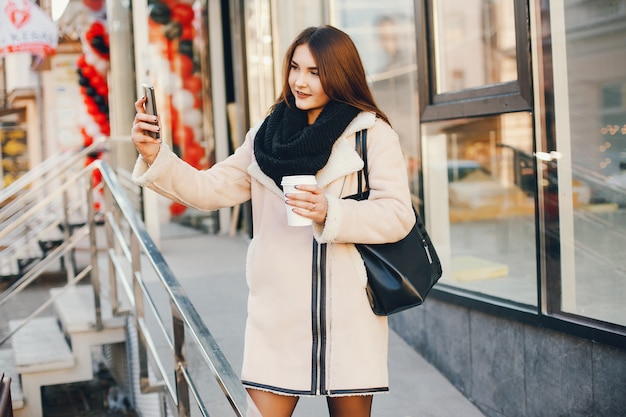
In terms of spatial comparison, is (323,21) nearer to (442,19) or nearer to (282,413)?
(442,19)

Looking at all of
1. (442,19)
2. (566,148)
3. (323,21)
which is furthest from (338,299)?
(323,21)

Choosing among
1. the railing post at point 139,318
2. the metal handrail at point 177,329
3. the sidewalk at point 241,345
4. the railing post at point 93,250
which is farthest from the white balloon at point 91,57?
the railing post at point 139,318

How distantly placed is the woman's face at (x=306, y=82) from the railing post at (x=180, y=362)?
91 cm

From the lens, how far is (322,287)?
1841 mm

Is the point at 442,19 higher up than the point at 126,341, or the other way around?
the point at 442,19

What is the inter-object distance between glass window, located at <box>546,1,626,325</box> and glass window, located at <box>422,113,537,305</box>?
0.20 m

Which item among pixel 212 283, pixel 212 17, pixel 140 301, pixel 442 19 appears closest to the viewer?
pixel 140 301

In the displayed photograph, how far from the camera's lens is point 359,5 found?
5754mm

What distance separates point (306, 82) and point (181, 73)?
20.2 ft

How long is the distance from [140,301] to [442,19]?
2140 millimetres

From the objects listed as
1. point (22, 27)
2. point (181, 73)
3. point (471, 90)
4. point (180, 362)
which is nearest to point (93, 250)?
point (180, 362)

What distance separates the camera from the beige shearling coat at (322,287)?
1.84 metres

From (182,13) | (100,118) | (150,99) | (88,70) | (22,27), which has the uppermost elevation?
(182,13)

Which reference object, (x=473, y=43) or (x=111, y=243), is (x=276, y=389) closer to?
(x=111, y=243)
